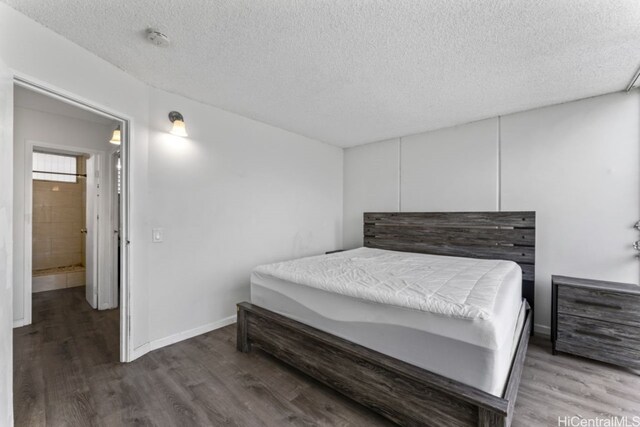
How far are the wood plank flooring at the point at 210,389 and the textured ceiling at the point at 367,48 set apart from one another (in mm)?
2419

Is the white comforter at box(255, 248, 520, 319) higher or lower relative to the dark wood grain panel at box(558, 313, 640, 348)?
higher

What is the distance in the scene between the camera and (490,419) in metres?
1.23

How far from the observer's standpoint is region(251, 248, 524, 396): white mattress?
4.35ft

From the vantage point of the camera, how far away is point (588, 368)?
87.3 inches

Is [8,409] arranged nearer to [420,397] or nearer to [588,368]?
[420,397]

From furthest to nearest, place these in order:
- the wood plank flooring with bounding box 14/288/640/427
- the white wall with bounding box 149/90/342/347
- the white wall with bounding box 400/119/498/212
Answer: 1. the white wall with bounding box 400/119/498/212
2. the white wall with bounding box 149/90/342/347
3. the wood plank flooring with bounding box 14/288/640/427

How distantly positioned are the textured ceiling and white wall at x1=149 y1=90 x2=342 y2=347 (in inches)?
16.5

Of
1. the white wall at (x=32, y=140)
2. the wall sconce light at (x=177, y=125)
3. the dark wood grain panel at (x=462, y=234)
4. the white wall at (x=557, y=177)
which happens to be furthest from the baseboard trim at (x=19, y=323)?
the white wall at (x=557, y=177)

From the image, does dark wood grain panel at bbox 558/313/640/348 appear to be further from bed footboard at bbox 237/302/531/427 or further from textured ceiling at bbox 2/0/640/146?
textured ceiling at bbox 2/0/640/146

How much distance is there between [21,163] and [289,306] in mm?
3621

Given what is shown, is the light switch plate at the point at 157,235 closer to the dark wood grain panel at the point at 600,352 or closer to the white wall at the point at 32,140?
the white wall at the point at 32,140

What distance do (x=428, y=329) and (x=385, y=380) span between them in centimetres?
42

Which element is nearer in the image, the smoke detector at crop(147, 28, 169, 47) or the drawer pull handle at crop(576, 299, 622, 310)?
the smoke detector at crop(147, 28, 169, 47)

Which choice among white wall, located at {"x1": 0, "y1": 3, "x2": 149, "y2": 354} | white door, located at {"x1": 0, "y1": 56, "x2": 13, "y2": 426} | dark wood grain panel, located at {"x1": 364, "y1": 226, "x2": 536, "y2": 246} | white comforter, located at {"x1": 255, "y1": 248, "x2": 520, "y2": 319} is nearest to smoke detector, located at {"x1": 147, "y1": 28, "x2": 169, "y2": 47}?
white wall, located at {"x1": 0, "y1": 3, "x2": 149, "y2": 354}
